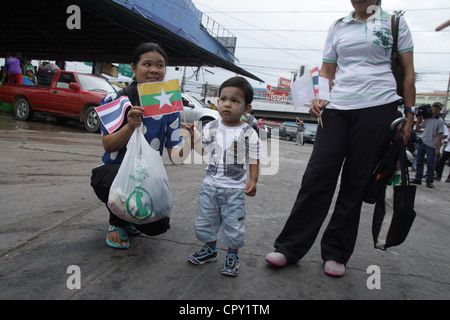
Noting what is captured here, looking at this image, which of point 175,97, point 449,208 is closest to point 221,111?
point 175,97

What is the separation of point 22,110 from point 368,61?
35.9 ft

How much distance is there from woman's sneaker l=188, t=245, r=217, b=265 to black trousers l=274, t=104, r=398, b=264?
0.42 meters

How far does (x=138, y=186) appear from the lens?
1.80 meters

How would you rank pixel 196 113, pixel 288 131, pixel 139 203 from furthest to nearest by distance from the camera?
pixel 288 131, pixel 196 113, pixel 139 203

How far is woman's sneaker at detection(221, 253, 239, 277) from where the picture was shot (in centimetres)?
178

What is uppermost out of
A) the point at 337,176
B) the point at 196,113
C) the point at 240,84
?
the point at 240,84

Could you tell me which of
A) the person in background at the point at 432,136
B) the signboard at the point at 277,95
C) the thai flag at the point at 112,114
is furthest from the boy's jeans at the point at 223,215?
the signboard at the point at 277,95

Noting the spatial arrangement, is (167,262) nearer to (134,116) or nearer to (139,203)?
(139,203)

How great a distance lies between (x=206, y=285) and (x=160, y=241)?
0.63 metres

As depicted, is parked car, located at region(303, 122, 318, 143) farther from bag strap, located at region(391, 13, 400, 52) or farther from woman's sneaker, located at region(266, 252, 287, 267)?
woman's sneaker, located at region(266, 252, 287, 267)

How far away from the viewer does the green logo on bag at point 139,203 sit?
1797 millimetres

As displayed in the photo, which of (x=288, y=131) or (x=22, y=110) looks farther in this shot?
(x=288, y=131)

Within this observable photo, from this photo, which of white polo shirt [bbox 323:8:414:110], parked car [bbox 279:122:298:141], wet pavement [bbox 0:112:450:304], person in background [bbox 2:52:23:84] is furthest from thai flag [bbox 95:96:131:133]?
parked car [bbox 279:122:298:141]

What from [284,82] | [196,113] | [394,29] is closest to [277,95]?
[284,82]
